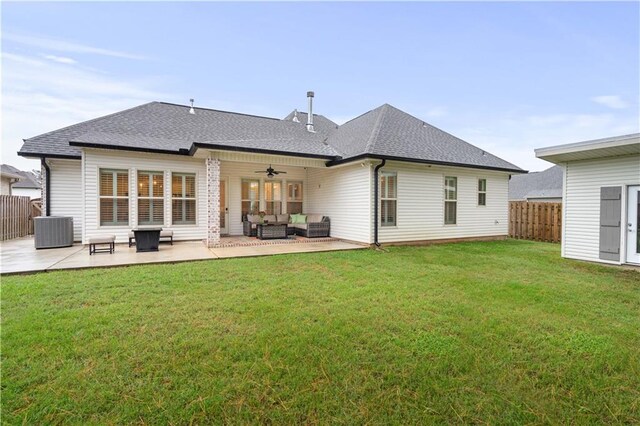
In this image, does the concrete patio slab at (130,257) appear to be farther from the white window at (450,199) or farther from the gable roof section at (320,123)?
the gable roof section at (320,123)

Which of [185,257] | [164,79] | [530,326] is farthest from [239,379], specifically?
[164,79]

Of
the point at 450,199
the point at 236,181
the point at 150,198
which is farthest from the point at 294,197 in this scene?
the point at 450,199

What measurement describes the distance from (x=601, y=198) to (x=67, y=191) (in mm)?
15653

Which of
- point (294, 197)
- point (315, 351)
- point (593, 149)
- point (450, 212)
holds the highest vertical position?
point (593, 149)

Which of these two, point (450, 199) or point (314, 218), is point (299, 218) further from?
point (450, 199)

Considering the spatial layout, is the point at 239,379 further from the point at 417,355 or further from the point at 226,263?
the point at 226,263

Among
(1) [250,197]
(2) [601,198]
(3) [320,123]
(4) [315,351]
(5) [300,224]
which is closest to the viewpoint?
(4) [315,351]

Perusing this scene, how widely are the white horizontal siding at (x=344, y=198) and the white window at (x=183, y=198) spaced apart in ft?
15.6

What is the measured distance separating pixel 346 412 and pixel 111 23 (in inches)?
525

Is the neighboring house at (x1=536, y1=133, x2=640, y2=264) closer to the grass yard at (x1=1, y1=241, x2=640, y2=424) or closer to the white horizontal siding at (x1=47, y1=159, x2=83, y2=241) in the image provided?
the grass yard at (x1=1, y1=241, x2=640, y2=424)

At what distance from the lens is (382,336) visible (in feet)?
10.4

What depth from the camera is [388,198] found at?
9.84 meters

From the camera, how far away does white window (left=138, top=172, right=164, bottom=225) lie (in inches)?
380

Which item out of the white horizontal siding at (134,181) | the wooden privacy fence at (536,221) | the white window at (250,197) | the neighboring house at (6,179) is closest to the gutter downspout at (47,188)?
the white horizontal siding at (134,181)
